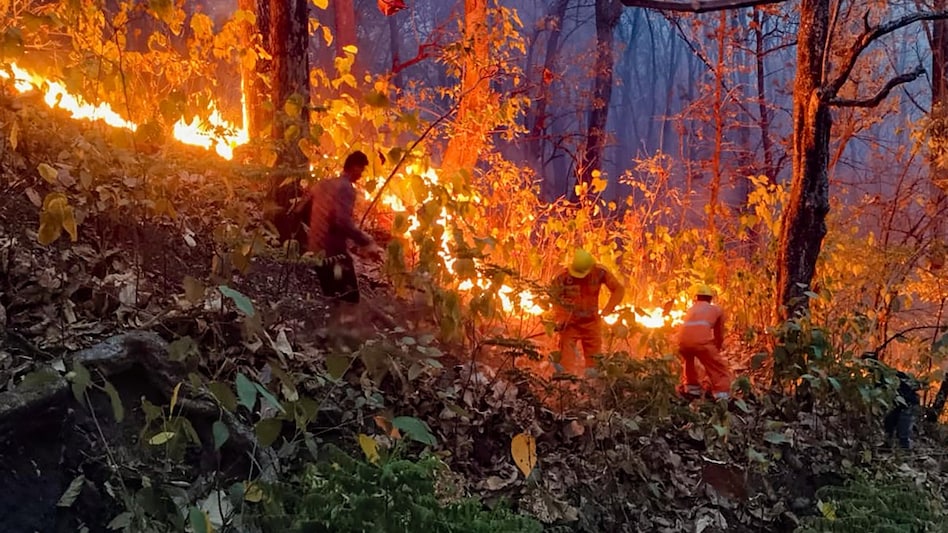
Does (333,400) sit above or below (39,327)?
below

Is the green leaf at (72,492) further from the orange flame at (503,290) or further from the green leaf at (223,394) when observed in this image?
the orange flame at (503,290)

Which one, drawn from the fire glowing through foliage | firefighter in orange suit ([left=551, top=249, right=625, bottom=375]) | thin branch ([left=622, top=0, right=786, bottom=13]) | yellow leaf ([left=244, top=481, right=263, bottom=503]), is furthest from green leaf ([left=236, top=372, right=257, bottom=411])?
firefighter in orange suit ([left=551, top=249, right=625, bottom=375])

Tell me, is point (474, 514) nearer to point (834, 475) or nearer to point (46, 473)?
point (46, 473)

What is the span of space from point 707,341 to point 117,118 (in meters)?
5.62

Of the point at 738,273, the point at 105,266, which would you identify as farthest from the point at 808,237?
the point at 105,266

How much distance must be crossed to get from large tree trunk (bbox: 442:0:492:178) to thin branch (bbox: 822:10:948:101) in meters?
4.14

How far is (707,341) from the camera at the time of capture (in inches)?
239

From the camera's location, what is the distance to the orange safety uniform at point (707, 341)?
6.07m

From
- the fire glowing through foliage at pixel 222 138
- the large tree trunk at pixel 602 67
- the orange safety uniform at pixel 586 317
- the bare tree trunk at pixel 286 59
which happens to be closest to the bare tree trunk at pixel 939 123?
the orange safety uniform at pixel 586 317

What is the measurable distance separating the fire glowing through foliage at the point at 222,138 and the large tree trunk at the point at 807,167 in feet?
3.58

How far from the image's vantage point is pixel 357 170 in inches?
180

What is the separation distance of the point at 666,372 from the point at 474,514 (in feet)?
5.57

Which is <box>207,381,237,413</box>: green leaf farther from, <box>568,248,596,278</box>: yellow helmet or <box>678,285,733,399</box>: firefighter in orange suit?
<box>678,285,733,399</box>: firefighter in orange suit

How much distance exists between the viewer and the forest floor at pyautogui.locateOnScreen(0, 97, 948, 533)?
8.24 ft
